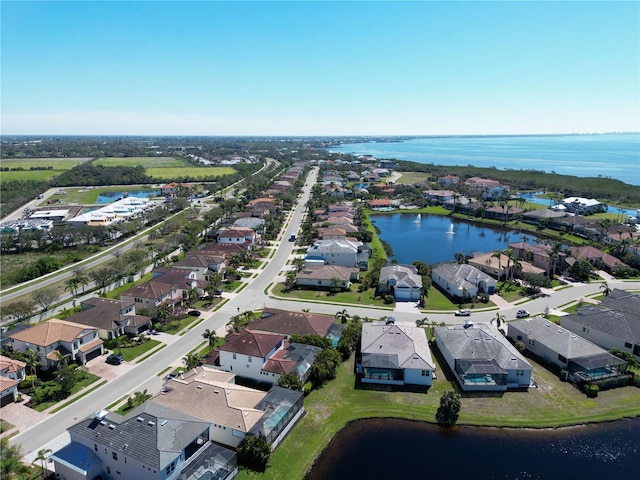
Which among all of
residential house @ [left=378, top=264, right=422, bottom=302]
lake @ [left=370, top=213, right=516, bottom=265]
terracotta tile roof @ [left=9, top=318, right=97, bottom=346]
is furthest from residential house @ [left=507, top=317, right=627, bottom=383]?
terracotta tile roof @ [left=9, top=318, right=97, bottom=346]

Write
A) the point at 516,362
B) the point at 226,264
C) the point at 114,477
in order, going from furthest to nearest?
the point at 226,264 → the point at 516,362 → the point at 114,477

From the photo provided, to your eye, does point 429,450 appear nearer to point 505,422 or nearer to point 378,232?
point 505,422

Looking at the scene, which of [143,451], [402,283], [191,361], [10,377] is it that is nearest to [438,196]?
[402,283]

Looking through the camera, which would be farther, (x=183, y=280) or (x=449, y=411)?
(x=183, y=280)

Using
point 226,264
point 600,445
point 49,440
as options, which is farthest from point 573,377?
point 226,264

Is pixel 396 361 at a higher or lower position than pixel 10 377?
higher

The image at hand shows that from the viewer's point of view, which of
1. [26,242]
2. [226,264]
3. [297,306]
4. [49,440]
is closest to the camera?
[49,440]

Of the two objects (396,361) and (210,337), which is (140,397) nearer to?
(210,337)

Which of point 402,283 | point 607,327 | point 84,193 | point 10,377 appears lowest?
point 10,377
